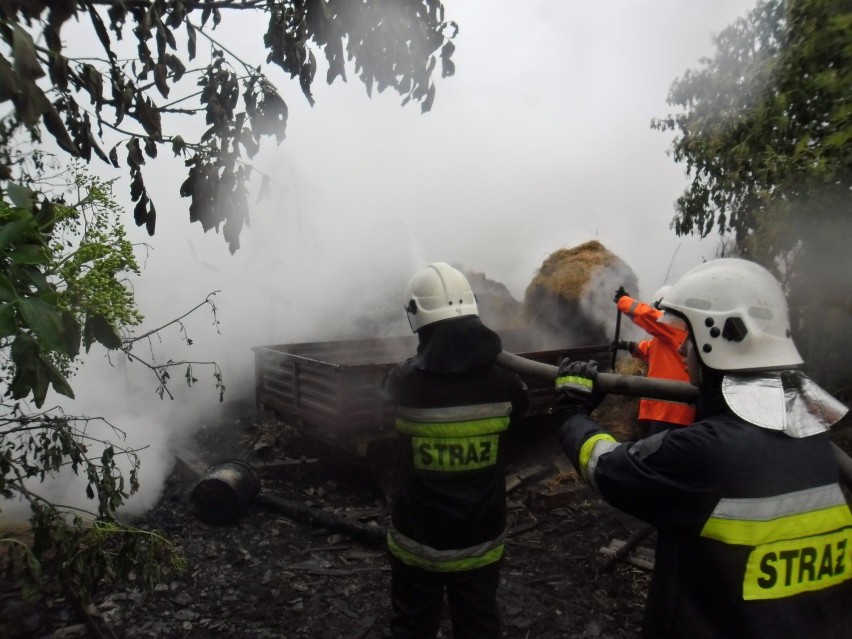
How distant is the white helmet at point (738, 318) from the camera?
1.77m

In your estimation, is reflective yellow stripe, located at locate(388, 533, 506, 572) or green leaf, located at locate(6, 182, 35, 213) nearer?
green leaf, located at locate(6, 182, 35, 213)

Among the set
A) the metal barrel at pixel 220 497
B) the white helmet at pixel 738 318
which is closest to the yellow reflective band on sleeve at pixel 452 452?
the white helmet at pixel 738 318

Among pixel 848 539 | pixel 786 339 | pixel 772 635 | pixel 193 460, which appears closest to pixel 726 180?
pixel 786 339

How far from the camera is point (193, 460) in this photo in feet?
19.6

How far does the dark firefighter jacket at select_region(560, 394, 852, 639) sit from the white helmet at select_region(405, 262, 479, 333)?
132cm

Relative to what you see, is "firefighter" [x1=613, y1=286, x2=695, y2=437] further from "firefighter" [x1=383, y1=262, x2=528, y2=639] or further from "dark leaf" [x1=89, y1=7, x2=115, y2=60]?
"dark leaf" [x1=89, y1=7, x2=115, y2=60]

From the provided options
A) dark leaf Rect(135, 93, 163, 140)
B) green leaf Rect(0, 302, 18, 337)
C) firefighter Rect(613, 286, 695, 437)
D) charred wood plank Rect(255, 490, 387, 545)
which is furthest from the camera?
charred wood plank Rect(255, 490, 387, 545)

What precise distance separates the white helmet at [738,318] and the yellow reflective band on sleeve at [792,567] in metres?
0.51

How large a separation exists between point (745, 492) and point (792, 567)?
245 millimetres

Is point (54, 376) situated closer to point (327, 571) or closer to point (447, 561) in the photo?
point (447, 561)

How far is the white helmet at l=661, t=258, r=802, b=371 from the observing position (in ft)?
5.80

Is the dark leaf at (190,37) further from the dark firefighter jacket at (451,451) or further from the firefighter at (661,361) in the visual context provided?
the firefighter at (661,361)

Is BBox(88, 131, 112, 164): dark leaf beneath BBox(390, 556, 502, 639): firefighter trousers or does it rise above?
above

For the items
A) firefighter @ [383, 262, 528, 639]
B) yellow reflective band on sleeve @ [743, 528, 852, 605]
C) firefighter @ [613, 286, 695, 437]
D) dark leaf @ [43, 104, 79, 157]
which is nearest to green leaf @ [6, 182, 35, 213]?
dark leaf @ [43, 104, 79, 157]
